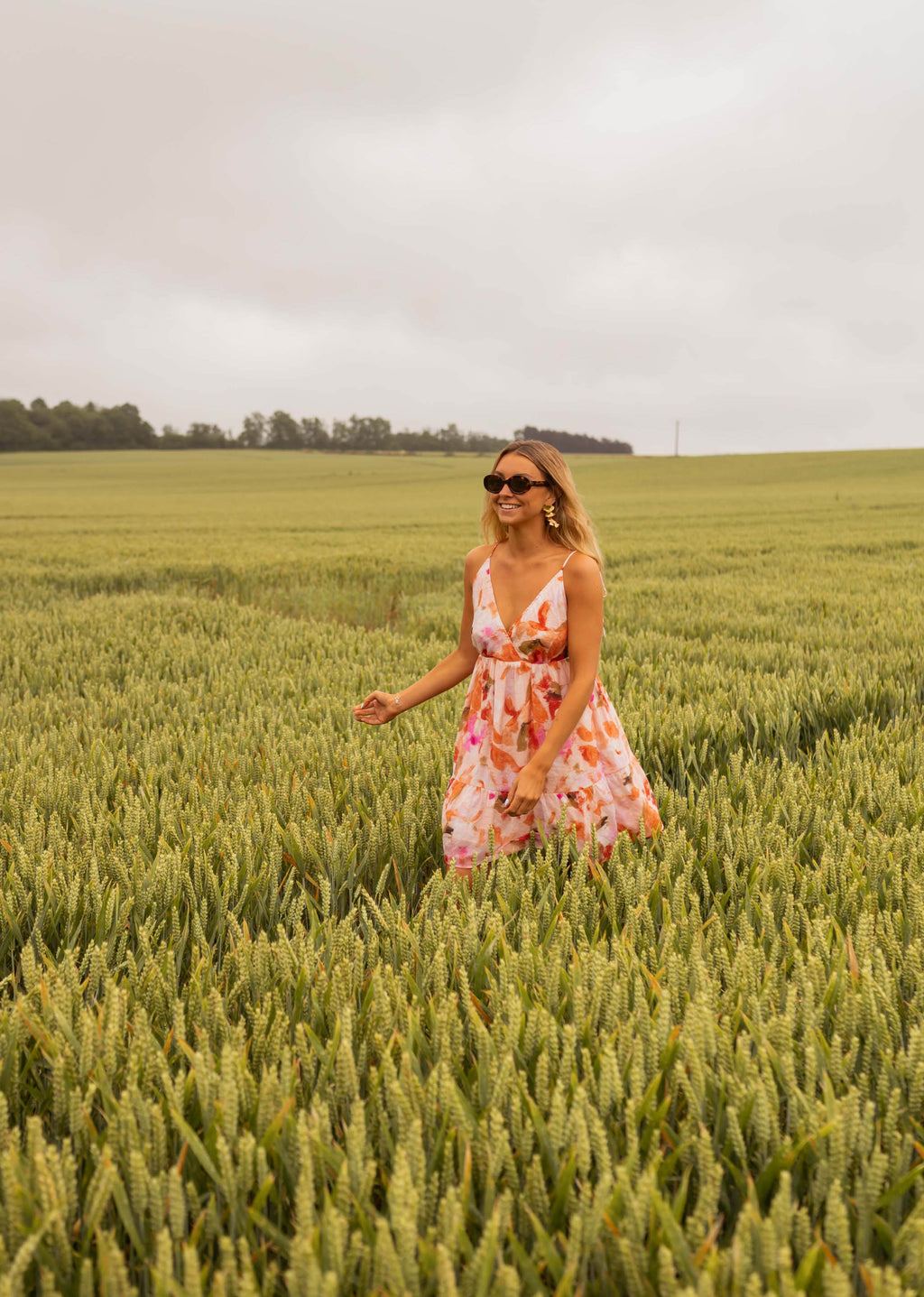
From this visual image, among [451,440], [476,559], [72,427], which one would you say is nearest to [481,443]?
[451,440]

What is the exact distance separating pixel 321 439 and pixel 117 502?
229 ft

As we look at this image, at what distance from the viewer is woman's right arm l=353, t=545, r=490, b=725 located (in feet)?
9.17

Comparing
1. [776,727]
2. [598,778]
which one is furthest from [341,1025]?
[776,727]

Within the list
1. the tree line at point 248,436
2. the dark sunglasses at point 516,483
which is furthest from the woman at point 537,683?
the tree line at point 248,436

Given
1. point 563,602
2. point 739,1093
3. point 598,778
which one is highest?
point 563,602

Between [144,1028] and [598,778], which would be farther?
[598,778]

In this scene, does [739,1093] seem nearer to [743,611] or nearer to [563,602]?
[563,602]


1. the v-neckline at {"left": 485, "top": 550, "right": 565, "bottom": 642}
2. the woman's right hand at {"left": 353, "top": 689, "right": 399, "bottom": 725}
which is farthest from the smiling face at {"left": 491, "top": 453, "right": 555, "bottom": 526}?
the woman's right hand at {"left": 353, "top": 689, "right": 399, "bottom": 725}

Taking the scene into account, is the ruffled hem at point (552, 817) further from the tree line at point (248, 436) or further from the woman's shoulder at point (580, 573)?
the tree line at point (248, 436)

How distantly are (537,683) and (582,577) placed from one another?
0.36m

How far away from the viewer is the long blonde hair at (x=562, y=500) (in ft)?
8.51

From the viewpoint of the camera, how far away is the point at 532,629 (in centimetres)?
257

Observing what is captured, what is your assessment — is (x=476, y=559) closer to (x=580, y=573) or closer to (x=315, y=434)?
(x=580, y=573)

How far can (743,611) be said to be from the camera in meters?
7.64
